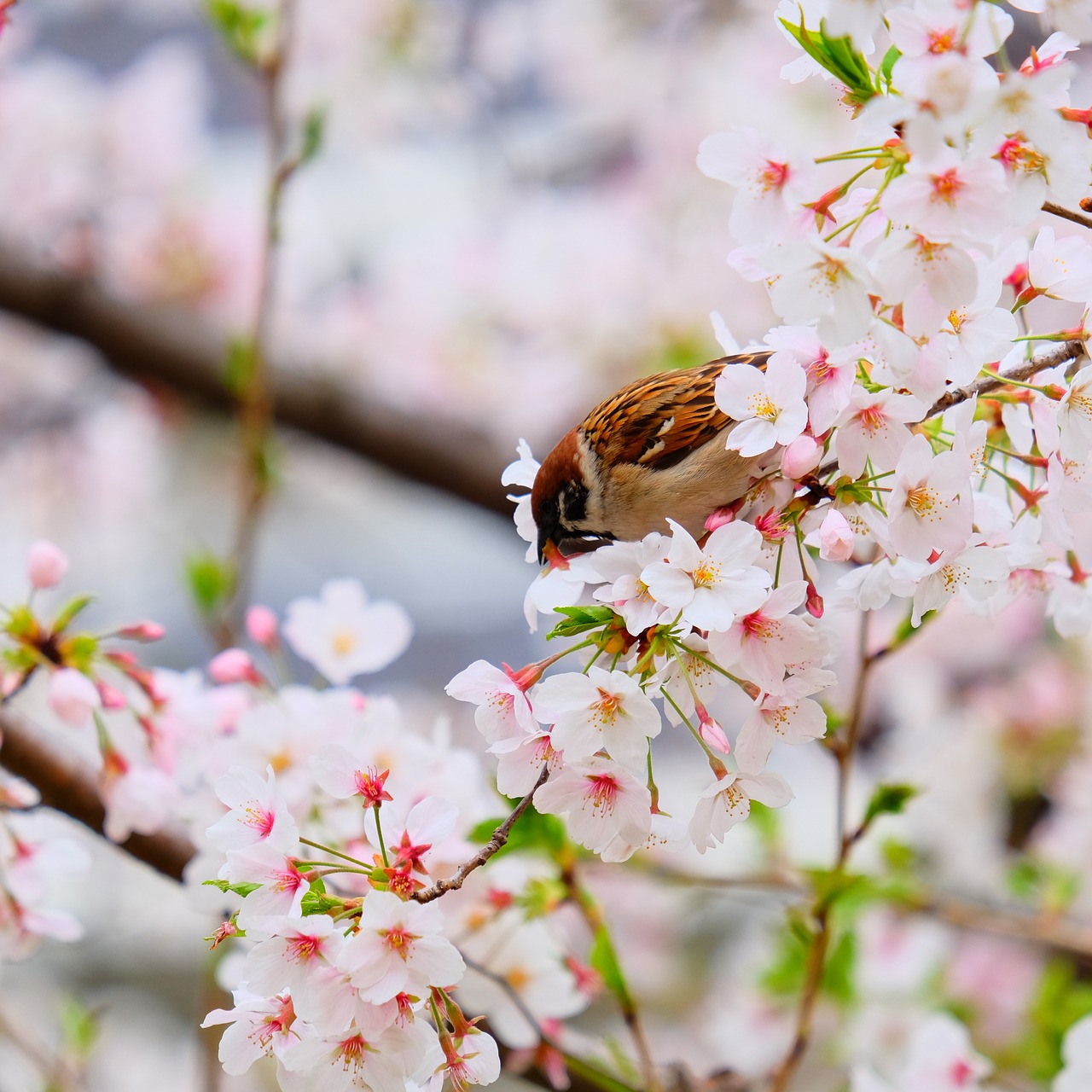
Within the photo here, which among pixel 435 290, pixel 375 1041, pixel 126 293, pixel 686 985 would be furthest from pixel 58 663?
Answer: pixel 686 985

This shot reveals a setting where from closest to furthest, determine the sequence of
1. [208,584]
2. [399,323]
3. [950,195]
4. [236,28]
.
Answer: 1. [950,195]
2. [208,584]
3. [236,28]
4. [399,323]

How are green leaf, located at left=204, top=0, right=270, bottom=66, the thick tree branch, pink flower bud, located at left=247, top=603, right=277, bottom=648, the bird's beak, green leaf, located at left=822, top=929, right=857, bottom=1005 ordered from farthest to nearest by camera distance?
the thick tree branch < green leaf, located at left=204, top=0, right=270, bottom=66 < green leaf, located at left=822, top=929, right=857, bottom=1005 < pink flower bud, located at left=247, top=603, right=277, bottom=648 < the bird's beak

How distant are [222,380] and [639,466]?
52.1 inches

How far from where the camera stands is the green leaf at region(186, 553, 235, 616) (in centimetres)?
93

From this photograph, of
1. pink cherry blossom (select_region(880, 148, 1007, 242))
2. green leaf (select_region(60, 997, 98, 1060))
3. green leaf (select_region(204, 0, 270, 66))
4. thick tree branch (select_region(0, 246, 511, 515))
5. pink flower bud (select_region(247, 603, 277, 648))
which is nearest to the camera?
pink cherry blossom (select_region(880, 148, 1007, 242))

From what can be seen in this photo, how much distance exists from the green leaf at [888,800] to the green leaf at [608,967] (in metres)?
0.16

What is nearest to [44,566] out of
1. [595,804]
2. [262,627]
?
[262,627]

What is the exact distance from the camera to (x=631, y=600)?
42cm

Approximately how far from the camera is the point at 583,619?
0.43 meters

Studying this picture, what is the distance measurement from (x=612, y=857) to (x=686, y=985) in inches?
89.1

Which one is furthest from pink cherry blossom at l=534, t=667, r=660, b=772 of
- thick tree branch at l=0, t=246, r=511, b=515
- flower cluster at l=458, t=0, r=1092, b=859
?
thick tree branch at l=0, t=246, r=511, b=515

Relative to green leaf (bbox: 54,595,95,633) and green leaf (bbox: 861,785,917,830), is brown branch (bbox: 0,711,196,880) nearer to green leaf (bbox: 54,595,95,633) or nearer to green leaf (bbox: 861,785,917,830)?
green leaf (bbox: 54,595,95,633)

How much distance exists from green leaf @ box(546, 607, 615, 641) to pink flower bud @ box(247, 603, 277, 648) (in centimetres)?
31

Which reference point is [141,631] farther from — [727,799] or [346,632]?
[727,799]
